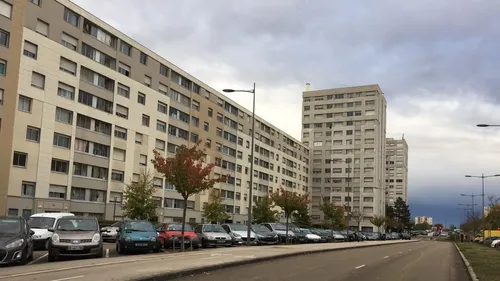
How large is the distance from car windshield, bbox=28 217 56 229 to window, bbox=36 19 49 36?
2565 centimetres

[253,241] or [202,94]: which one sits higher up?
[202,94]

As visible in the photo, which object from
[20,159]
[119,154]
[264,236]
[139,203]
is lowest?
[264,236]

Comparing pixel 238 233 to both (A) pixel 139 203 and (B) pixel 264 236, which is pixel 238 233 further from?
(A) pixel 139 203

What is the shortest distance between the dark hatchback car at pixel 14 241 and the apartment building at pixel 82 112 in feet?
61.8

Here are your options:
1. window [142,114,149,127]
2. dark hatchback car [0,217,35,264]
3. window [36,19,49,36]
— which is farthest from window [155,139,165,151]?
dark hatchback car [0,217,35,264]

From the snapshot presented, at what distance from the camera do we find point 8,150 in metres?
40.2

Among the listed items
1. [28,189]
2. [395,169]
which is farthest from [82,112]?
[395,169]

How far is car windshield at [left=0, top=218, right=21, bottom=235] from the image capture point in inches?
624

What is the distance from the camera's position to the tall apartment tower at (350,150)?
120250mm

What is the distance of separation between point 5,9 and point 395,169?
148 metres

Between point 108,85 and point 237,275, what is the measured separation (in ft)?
138

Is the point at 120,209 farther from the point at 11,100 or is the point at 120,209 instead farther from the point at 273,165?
the point at 273,165

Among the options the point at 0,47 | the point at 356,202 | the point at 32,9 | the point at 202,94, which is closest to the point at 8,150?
the point at 0,47

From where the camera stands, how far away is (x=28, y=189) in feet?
140
